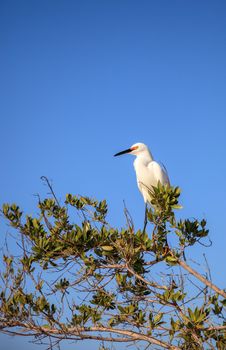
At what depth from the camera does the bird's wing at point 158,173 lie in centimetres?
804

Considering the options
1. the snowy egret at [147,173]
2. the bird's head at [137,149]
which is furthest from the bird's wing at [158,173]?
the bird's head at [137,149]

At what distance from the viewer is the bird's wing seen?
26.4 feet

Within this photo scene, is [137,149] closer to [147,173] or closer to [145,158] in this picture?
[145,158]

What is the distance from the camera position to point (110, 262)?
5.41m

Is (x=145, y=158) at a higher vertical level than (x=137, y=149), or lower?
lower

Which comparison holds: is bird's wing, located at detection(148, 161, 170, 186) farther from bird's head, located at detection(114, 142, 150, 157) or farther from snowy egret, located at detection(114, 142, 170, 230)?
bird's head, located at detection(114, 142, 150, 157)

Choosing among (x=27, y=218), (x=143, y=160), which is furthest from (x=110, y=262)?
(x=143, y=160)

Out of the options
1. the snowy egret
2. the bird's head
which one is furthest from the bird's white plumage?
the bird's head

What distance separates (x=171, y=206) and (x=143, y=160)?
3.40 meters

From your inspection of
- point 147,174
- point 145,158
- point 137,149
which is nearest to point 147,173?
point 147,174

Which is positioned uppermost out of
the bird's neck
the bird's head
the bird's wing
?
the bird's head

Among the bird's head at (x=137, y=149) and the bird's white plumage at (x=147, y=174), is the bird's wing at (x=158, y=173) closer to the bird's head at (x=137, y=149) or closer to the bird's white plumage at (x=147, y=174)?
the bird's white plumage at (x=147, y=174)

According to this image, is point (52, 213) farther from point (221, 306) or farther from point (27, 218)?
point (221, 306)

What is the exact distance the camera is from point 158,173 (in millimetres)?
8070
